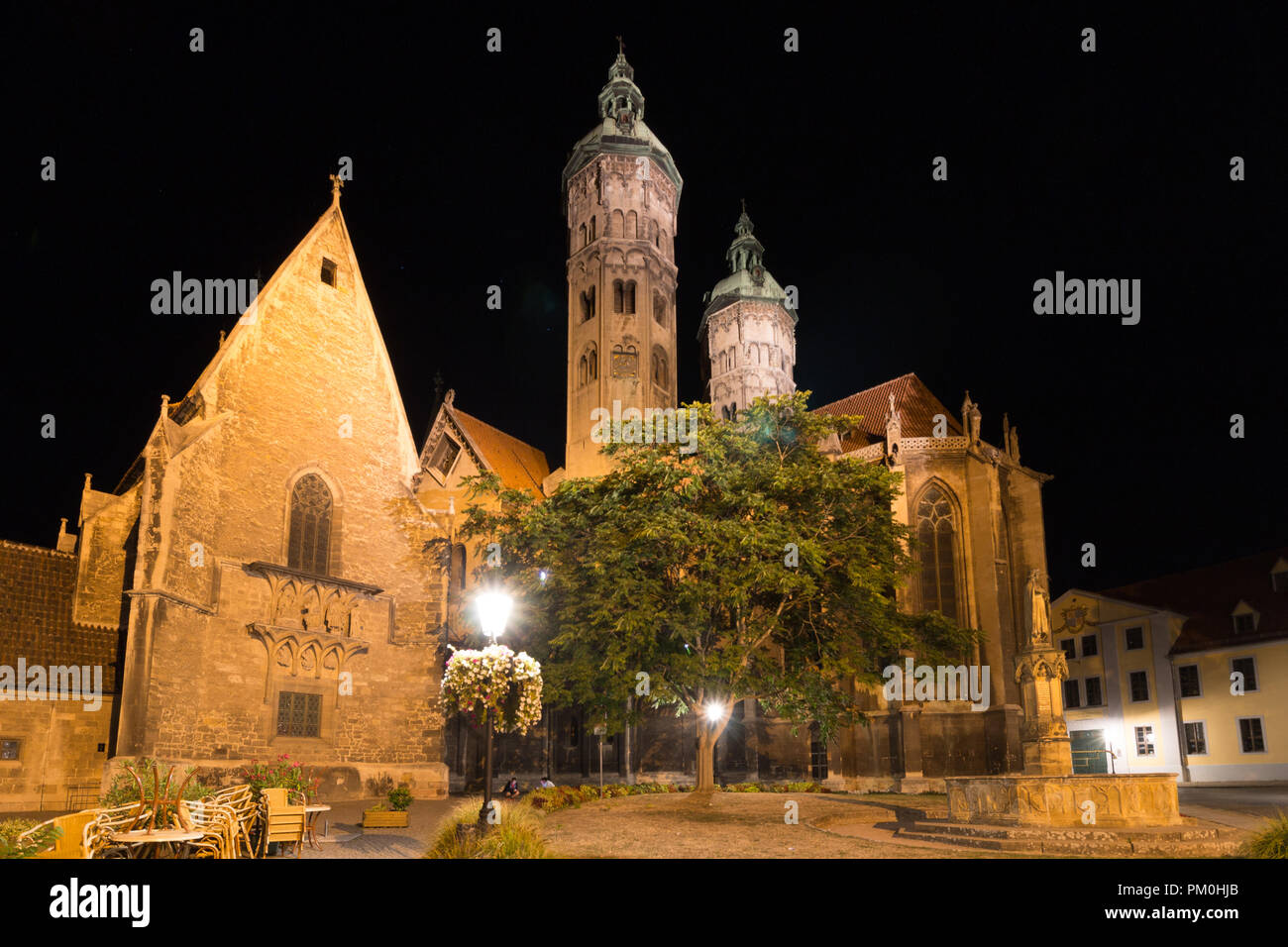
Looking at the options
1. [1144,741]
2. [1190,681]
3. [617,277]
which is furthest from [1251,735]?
[617,277]

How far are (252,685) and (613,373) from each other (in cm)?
2677

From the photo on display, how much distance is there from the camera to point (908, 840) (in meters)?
16.7

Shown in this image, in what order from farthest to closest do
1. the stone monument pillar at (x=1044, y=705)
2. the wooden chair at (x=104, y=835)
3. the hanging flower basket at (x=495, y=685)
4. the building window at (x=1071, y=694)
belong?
1. the building window at (x=1071, y=694)
2. the stone monument pillar at (x=1044, y=705)
3. the hanging flower basket at (x=495, y=685)
4. the wooden chair at (x=104, y=835)

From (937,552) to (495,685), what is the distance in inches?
1141

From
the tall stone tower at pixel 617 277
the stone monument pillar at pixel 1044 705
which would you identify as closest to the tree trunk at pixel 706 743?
the stone monument pillar at pixel 1044 705

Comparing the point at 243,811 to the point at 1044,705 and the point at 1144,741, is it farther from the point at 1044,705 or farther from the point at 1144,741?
the point at 1144,741

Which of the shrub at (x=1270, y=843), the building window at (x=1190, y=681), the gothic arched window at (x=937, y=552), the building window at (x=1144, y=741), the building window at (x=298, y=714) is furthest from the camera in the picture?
the building window at (x=1144, y=741)

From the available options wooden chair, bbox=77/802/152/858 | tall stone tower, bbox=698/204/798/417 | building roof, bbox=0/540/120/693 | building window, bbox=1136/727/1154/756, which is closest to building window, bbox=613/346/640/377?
tall stone tower, bbox=698/204/798/417

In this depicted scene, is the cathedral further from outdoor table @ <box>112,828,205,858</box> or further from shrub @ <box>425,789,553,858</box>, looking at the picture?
outdoor table @ <box>112,828,205,858</box>

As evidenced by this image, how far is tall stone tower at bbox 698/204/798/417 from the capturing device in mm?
68500

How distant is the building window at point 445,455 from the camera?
50.1 metres

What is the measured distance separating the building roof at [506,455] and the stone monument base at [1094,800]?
34.1 m

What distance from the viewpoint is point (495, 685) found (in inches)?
A: 593

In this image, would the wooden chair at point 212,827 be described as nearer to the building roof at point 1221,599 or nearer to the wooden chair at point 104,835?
the wooden chair at point 104,835
